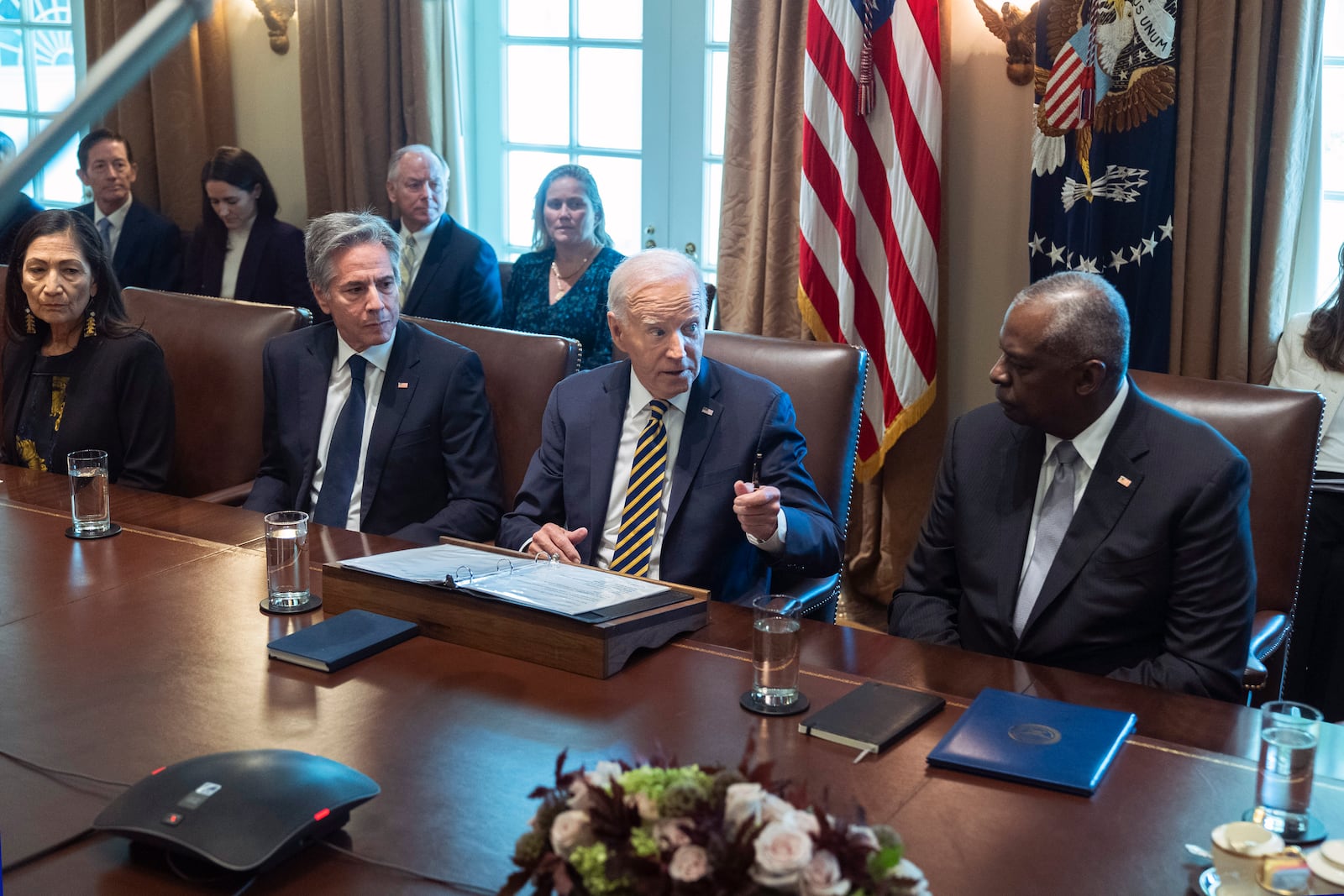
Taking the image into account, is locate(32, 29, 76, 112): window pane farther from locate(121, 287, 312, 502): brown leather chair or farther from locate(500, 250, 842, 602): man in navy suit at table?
locate(500, 250, 842, 602): man in navy suit at table

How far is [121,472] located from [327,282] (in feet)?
2.35

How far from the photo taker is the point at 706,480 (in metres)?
2.54

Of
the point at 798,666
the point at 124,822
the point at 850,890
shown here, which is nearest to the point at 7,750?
the point at 124,822

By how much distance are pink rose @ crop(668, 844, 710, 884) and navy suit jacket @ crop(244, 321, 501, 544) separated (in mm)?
1984

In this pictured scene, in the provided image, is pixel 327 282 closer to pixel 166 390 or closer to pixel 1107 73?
pixel 166 390

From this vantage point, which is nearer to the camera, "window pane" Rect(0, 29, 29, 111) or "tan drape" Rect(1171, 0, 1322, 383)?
"tan drape" Rect(1171, 0, 1322, 383)

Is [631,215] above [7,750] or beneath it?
above

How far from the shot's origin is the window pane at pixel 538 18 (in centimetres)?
496

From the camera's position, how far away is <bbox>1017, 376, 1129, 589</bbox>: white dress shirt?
218 centimetres

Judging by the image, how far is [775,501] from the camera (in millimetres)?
2254

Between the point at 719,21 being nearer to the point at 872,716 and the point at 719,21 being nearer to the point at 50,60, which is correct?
the point at 872,716

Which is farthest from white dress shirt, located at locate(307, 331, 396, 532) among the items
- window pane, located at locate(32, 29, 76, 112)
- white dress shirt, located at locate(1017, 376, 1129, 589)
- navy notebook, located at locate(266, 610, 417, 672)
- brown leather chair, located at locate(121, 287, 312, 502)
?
window pane, located at locate(32, 29, 76, 112)

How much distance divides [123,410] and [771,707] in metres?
2.16

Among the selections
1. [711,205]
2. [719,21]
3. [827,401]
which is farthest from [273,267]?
[827,401]
